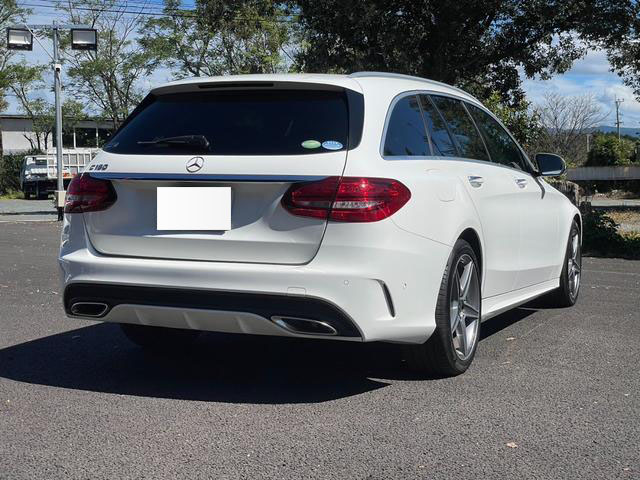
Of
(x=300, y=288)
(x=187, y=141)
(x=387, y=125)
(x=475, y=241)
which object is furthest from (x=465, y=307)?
(x=187, y=141)

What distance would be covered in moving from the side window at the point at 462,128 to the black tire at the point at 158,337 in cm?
208

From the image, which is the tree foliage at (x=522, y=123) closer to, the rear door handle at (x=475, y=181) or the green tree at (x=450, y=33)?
the green tree at (x=450, y=33)

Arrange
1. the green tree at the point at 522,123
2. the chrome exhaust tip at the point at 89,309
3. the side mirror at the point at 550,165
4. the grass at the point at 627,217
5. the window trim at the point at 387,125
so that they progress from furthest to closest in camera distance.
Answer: the green tree at the point at 522,123, the grass at the point at 627,217, the side mirror at the point at 550,165, the chrome exhaust tip at the point at 89,309, the window trim at the point at 387,125

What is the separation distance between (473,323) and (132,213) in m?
2.03

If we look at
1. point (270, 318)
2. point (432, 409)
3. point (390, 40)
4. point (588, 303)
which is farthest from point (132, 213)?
point (390, 40)

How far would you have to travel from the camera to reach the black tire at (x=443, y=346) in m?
4.39

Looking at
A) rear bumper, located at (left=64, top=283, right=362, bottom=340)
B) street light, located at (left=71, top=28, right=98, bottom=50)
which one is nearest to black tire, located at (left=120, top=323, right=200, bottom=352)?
rear bumper, located at (left=64, top=283, right=362, bottom=340)

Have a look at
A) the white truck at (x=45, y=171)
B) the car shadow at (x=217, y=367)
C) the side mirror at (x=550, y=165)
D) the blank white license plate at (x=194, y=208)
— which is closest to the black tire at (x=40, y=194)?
the white truck at (x=45, y=171)

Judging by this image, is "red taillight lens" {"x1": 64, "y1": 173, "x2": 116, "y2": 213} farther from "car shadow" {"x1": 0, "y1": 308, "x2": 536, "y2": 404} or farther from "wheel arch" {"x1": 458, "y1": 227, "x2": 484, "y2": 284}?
"wheel arch" {"x1": 458, "y1": 227, "x2": 484, "y2": 284}

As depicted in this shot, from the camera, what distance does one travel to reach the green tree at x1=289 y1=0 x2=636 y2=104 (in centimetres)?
1984

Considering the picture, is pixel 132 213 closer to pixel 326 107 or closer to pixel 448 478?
pixel 326 107

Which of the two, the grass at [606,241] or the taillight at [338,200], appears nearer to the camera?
the taillight at [338,200]

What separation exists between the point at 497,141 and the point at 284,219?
8.07 feet

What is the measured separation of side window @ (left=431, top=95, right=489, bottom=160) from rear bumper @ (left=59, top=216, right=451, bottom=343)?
1.10 m
